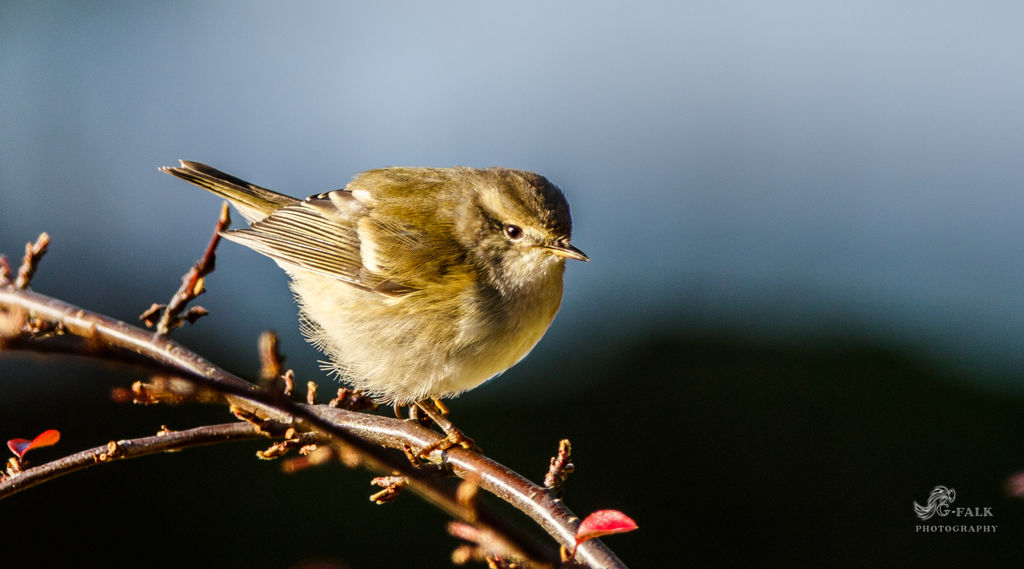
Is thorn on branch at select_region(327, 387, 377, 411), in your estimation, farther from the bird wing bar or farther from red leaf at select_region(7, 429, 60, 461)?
red leaf at select_region(7, 429, 60, 461)

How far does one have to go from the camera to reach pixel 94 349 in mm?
706

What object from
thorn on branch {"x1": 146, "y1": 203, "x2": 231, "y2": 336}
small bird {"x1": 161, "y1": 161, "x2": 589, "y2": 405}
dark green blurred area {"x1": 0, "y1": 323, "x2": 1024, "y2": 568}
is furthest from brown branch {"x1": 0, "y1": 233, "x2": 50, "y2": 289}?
dark green blurred area {"x1": 0, "y1": 323, "x2": 1024, "y2": 568}

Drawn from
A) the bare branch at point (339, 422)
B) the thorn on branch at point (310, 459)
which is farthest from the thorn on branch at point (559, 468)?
the thorn on branch at point (310, 459)

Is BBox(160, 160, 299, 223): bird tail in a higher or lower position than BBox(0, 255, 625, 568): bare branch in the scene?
higher

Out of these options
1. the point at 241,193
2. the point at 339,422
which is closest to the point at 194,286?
the point at 339,422

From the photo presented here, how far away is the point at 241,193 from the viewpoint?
11.9ft

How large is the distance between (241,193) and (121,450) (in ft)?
6.75

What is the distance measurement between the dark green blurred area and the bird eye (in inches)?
106

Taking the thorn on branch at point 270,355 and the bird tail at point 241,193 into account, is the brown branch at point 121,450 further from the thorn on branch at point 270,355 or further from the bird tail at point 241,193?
the bird tail at point 241,193

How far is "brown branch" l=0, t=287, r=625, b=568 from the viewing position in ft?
2.57

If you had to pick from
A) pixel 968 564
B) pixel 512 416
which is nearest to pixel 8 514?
pixel 512 416

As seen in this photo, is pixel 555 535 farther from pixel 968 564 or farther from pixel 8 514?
pixel 968 564

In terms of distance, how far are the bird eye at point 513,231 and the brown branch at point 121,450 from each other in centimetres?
134

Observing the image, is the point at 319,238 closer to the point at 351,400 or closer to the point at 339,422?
the point at 351,400
